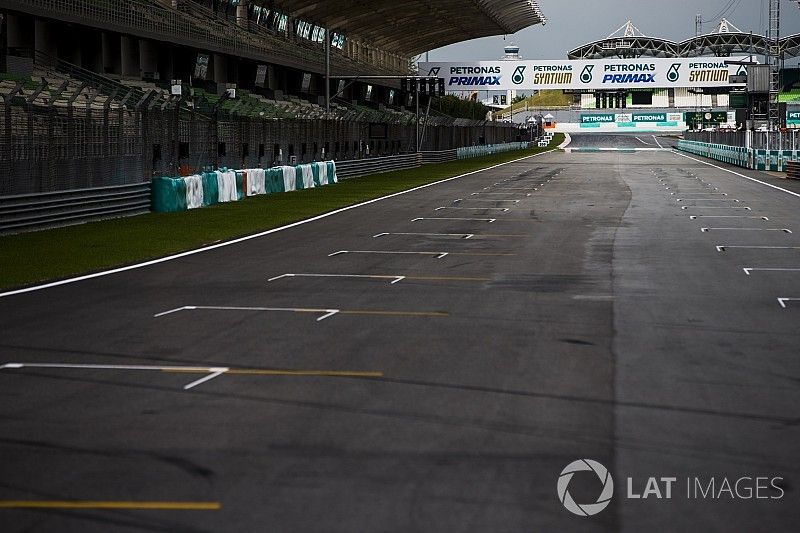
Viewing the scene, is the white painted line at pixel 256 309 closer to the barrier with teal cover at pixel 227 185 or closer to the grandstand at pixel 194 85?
the grandstand at pixel 194 85

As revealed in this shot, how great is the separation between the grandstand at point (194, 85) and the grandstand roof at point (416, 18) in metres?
0.22

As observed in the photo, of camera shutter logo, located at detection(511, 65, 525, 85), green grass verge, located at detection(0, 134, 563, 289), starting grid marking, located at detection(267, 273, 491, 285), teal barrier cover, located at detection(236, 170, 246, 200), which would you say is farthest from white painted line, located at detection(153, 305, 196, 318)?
camera shutter logo, located at detection(511, 65, 525, 85)

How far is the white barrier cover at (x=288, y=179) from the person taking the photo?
1704 inches

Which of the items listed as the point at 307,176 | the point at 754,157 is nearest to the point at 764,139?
the point at 754,157

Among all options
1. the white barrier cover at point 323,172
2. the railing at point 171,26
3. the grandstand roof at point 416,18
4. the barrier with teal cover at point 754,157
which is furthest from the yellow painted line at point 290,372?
the grandstand roof at point 416,18

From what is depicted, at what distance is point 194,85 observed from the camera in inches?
2443

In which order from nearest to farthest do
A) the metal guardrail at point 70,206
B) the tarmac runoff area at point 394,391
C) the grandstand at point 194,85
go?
1. the tarmac runoff area at point 394,391
2. the metal guardrail at point 70,206
3. the grandstand at point 194,85

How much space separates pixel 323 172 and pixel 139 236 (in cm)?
2398

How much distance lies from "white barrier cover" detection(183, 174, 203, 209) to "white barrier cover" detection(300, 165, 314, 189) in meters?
10.6

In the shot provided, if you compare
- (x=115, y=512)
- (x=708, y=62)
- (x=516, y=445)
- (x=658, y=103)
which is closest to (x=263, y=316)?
(x=516, y=445)

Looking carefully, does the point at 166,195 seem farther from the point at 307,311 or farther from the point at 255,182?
the point at 307,311

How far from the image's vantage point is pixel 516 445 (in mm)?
8258

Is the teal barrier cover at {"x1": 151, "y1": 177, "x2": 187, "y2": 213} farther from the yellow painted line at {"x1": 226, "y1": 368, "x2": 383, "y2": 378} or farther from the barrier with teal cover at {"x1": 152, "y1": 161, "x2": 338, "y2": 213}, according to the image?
the yellow painted line at {"x1": 226, "y1": 368, "x2": 383, "y2": 378}

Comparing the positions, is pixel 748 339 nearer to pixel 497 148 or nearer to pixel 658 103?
pixel 497 148
